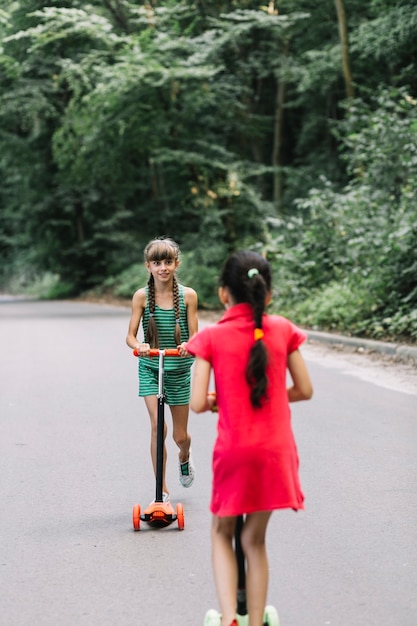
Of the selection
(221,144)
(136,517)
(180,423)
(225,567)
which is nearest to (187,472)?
(180,423)

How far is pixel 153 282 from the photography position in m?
5.57

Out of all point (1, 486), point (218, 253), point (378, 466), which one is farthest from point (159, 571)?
point (218, 253)

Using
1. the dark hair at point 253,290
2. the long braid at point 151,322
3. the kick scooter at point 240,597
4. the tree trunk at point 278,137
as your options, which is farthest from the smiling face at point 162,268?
the tree trunk at point 278,137

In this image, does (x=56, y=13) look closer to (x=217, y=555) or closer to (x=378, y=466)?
(x=378, y=466)

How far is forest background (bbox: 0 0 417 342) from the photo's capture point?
18625 millimetres

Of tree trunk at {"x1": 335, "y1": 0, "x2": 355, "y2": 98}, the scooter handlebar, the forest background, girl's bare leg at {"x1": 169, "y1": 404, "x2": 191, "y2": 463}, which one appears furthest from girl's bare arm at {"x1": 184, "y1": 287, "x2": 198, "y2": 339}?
tree trunk at {"x1": 335, "y1": 0, "x2": 355, "y2": 98}

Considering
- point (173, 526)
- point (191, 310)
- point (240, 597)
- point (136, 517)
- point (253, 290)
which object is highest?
point (253, 290)

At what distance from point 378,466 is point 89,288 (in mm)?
36177

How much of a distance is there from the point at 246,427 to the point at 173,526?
2.39 meters

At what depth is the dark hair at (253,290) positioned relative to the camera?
3.28 metres

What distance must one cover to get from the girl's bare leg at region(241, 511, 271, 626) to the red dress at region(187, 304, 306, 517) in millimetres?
133

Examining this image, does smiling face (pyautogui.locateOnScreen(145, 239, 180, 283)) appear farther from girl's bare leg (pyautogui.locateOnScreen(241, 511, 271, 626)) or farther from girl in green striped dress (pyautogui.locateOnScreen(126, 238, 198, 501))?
girl's bare leg (pyautogui.locateOnScreen(241, 511, 271, 626))

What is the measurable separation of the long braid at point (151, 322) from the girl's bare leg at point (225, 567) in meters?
2.15

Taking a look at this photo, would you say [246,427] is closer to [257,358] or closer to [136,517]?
[257,358]
